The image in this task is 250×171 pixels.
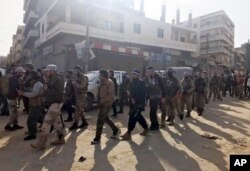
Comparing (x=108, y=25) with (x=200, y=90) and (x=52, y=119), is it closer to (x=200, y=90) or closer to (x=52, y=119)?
(x=200, y=90)

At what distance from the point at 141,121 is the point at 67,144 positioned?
6.34 feet

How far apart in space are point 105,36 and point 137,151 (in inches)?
1005

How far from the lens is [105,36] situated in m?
31.6

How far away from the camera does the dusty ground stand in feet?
19.4

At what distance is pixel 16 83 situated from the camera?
9.23m

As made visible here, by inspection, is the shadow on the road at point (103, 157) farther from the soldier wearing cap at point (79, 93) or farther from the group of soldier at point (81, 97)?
the soldier wearing cap at point (79, 93)

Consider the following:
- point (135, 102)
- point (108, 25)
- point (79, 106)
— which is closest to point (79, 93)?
point (79, 106)

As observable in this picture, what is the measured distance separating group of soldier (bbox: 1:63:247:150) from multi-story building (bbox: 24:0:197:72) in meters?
8.98

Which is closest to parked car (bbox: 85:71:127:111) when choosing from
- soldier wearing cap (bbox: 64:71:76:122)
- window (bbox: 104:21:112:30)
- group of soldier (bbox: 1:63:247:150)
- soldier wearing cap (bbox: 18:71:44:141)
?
group of soldier (bbox: 1:63:247:150)

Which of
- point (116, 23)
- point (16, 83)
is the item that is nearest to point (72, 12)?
point (116, 23)

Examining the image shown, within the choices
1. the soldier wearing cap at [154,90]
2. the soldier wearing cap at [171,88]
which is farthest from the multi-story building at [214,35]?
the soldier wearing cap at [154,90]

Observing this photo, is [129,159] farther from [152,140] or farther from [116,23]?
[116,23]

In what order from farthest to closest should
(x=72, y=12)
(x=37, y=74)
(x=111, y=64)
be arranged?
(x=72, y=12) → (x=111, y=64) → (x=37, y=74)

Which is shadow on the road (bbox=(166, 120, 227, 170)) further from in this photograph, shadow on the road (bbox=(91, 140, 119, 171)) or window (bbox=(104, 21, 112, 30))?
window (bbox=(104, 21, 112, 30))
